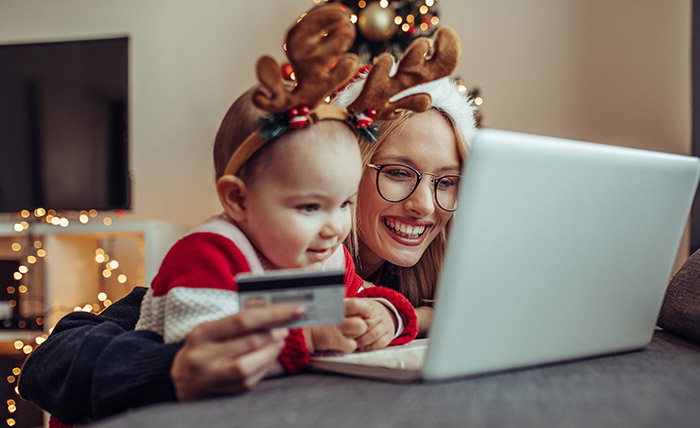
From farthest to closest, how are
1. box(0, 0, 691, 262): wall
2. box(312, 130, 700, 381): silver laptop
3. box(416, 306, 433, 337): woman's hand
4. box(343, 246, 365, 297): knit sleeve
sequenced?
box(0, 0, 691, 262): wall, box(416, 306, 433, 337): woman's hand, box(343, 246, 365, 297): knit sleeve, box(312, 130, 700, 381): silver laptop

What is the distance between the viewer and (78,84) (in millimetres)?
2621

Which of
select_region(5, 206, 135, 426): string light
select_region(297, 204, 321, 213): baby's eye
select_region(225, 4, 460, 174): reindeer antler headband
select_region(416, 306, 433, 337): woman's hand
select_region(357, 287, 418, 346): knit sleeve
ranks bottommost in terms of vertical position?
select_region(5, 206, 135, 426): string light

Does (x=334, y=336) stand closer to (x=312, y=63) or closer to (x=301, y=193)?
(x=301, y=193)

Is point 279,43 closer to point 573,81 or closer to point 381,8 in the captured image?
point 381,8

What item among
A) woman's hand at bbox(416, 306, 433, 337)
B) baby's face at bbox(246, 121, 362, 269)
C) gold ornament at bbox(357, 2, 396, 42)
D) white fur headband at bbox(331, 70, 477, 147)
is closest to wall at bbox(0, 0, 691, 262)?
gold ornament at bbox(357, 2, 396, 42)

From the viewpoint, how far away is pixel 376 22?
6.93 feet

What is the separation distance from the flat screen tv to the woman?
5.67ft

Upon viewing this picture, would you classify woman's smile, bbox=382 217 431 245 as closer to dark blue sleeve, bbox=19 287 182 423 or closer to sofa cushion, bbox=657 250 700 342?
sofa cushion, bbox=657 250 700 342

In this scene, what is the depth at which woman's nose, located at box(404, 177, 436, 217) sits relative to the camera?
114cm

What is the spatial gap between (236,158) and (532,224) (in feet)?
1.31

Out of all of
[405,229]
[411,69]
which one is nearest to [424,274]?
[405,229]

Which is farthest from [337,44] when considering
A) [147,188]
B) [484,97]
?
[147,188]

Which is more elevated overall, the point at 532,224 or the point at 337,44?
the point at 337,44

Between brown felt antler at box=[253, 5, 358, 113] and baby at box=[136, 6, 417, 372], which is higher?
brown felt antler at box=[253, 5, 358, 113]
